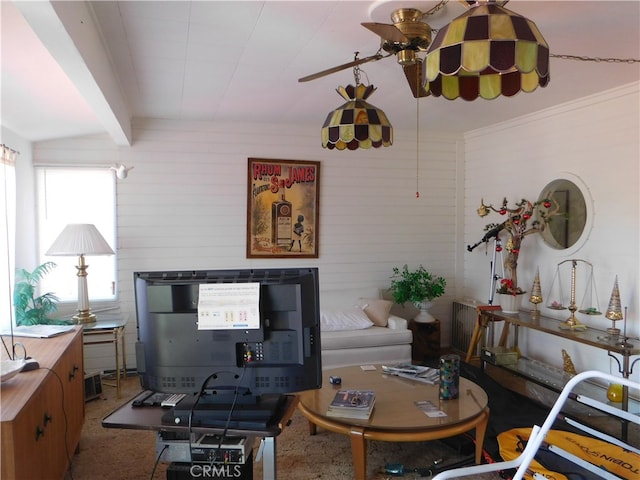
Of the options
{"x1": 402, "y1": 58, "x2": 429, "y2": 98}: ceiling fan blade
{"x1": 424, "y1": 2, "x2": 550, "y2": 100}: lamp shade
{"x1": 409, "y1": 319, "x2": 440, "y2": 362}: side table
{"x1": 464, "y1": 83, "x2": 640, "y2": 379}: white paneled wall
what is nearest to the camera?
{"x1": 424, "y1": 2, "x2": 550, "y2": 100}: lamp shade

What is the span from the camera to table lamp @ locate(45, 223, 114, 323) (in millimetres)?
3842

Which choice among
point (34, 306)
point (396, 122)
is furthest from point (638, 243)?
point (34, 306)

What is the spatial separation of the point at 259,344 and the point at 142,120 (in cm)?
364

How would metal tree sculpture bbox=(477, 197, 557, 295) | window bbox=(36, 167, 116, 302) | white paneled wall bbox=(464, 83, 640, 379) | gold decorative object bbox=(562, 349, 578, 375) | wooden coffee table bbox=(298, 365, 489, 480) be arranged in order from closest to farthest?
wooden coffee table bbox=(298, 365, 489, 480) → white paneled wall bbox=(464, 83, 640, 379) → gold decorative object bbox=(562, 349, 578, 375) → metal tree sculpture bbox=(477, 197, 557, 295) → window bbox=(36, 167, 116, 302)

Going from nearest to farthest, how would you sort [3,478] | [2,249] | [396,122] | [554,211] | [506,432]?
1. [3,478]
2. [506,432]
3. [2,249]
4. [554,211]
5. [396,122]

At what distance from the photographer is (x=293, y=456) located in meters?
2.96

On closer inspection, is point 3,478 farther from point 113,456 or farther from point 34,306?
point 34,306

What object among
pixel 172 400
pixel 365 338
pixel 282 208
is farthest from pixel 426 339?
pixel 172 400

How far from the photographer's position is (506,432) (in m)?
2.95

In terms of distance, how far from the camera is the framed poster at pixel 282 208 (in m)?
4.85

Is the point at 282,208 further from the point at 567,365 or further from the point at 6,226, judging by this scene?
the point at 567,365

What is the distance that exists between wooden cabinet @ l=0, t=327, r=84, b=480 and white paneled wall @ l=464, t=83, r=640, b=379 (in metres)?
3.92

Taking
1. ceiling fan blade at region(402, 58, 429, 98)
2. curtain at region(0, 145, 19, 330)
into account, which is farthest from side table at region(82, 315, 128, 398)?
ceiling fan blade at region(402, 58, 429, 98)

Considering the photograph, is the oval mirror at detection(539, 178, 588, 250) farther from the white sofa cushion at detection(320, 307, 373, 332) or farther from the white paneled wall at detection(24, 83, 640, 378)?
the white sofa cushion at detection(320, 307, 373, 332)
